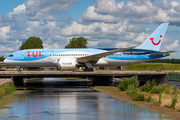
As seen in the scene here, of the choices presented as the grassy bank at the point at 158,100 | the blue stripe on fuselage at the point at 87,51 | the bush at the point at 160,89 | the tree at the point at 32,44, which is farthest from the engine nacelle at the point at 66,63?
the tree at the point at 32,44

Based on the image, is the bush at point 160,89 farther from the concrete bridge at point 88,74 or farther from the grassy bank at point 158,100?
the concrete bridge at point 88,74

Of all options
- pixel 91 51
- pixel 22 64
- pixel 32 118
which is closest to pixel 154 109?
pixel 32 118

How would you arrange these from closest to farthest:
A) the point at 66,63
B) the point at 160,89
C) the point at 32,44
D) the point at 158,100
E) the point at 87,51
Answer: the point at 158,100
the point at 160,89
the point at 66,63
the point at 87,51
the point at 32,44

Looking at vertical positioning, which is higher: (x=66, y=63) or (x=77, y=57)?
(x=77, y=57)

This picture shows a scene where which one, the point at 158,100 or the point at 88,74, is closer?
the point at 158,100

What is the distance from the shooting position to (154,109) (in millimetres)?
20938

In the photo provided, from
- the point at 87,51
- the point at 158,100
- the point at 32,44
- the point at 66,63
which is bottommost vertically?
the point at 158,100

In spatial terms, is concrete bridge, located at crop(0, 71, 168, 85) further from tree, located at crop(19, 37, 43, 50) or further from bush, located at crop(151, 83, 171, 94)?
tree, located at crop(19, 37, 43, 50)

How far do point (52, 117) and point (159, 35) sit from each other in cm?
3899

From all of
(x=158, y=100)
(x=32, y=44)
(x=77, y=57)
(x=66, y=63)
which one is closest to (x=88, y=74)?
(x=66, y=63)

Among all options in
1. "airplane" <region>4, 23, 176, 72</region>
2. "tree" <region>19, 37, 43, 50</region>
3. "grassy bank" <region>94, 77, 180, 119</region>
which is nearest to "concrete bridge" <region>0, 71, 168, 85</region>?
"airplane" <region>4, 23, 176, 72</region>

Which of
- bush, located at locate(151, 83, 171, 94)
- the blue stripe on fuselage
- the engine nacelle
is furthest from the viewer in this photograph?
the blue stripe on fuselage

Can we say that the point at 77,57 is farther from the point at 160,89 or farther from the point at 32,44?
the point at 32,44

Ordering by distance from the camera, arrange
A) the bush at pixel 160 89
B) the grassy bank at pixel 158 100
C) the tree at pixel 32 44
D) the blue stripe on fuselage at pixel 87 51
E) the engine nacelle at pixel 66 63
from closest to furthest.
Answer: the grassy bank at pixel 158 100
the bush at pixel 160 89
the engine nacelle at pixel 66 63
the blue stripe on fuselage at pixel 87 51
the tree at pixel 32 44
